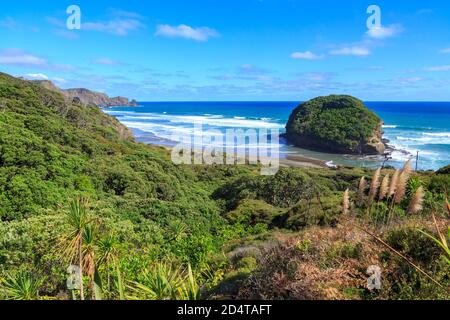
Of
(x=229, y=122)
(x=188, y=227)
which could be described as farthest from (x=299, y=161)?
(x=229, y=122)

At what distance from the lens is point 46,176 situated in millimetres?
21219

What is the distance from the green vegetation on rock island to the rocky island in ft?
117

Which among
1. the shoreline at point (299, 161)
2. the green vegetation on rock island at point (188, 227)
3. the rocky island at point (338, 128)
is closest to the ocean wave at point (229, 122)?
the rocky island at point (338, 128)

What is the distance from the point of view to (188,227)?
62.1 feet

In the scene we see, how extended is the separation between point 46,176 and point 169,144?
4468 centimetres

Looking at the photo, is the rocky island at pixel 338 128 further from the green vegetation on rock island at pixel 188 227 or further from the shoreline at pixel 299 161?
the green vegetation on rock island at pixel 188 227

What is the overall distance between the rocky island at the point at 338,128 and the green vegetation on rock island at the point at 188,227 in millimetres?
35586

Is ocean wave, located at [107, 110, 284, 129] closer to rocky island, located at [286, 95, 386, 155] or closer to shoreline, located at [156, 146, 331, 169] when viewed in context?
rocky island, located at [286, 95, 386, 155]

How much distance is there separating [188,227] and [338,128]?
6615 centimetres

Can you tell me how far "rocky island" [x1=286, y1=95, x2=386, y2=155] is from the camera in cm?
7256

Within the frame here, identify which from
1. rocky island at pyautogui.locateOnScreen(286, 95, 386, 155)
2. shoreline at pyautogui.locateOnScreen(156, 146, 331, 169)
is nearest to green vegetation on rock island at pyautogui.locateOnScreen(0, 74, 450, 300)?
shoreline at pyautogui.locateOnScreen(156, 146, 331, 169)
